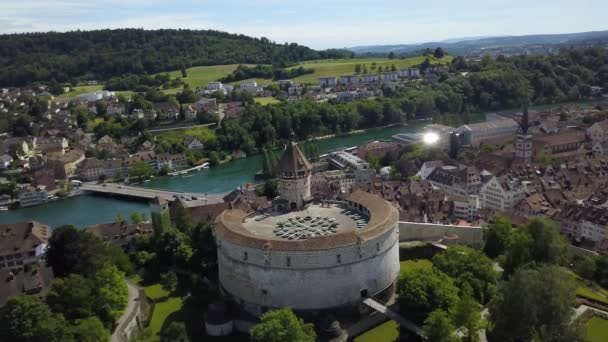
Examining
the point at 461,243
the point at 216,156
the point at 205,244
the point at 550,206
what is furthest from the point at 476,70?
the point at 205,244

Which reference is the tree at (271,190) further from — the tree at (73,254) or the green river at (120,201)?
the tree at (73,254)

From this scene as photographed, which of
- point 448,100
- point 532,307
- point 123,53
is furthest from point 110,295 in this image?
point 123,53

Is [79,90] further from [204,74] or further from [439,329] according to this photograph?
→ [439,329]

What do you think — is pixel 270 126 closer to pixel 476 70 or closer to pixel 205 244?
pixel 205 244

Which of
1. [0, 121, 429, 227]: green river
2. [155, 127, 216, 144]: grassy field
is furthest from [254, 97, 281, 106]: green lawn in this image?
[0, 121, 429, 227]: green river

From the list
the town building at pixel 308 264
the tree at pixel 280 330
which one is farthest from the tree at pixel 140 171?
the tree at pixel 280 330

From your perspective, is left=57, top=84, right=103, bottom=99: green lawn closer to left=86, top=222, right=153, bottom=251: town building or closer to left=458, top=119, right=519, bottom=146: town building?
left=458, top=119, right=519, bottom=146: town building
